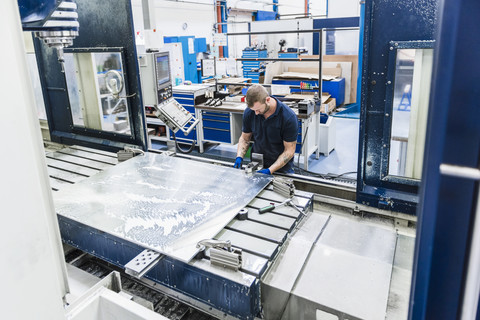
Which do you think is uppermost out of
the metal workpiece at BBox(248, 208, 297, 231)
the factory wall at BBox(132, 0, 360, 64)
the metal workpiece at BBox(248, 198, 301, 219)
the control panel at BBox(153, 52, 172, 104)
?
the factory wall at BBox(132, 0, 360, 64)

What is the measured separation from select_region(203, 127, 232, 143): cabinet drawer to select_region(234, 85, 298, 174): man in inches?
64.2

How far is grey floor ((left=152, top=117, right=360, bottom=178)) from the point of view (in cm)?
399

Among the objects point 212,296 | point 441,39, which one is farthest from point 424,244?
point 212,296

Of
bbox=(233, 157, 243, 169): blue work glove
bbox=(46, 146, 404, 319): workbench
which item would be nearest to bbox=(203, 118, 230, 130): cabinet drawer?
bbox=(233, 157, 243, 169): blue work glove

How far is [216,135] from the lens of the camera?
4.45 m

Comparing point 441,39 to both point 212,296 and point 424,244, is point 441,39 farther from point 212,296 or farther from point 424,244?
point 212,296

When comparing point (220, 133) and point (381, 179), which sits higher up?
point (381, 179)

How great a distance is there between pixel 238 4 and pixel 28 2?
8646mm

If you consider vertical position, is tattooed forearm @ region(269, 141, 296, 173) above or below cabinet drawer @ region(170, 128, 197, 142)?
above

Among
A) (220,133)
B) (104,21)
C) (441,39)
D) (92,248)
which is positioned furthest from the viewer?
(220,133)

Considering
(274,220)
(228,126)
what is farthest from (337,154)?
(274,220)

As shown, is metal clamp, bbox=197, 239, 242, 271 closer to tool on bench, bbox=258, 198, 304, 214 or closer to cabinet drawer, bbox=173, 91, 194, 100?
tool on bench, bbox=258, 198, 304, 214

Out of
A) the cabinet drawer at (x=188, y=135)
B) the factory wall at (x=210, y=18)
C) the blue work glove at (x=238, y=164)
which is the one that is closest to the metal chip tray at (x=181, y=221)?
the blue work glove at (x=238, y=164)

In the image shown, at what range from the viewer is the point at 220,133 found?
14.4ft
